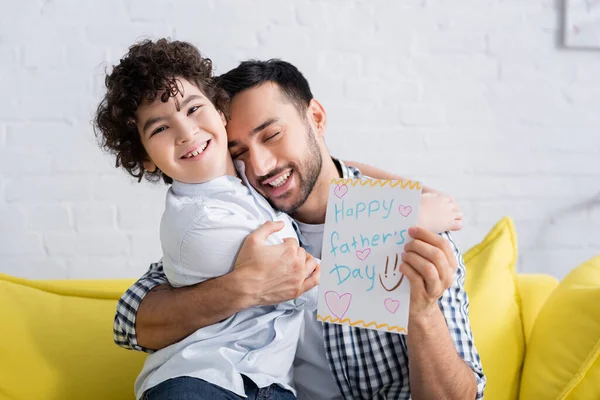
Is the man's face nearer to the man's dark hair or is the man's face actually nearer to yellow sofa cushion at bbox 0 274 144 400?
the man's dark hair

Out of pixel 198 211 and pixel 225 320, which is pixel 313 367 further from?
pixel 198 211

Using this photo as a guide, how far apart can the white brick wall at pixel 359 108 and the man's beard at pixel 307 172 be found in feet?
2.91

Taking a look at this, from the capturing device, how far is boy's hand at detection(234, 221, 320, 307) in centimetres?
137

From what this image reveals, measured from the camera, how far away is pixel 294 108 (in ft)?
5.68

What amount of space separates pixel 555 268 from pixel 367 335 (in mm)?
1489

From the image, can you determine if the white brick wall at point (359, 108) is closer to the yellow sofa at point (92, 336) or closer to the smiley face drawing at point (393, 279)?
the yellow sofa at point (92, 336)

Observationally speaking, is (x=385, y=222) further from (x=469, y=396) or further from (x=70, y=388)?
(x=70, y=388)

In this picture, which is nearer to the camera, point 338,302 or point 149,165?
point 338,302

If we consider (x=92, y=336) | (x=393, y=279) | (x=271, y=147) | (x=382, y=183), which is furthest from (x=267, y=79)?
(x=92, y=336)

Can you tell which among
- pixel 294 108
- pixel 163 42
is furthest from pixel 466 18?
pixel 163 42

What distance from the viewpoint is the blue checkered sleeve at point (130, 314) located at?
5.08 ft

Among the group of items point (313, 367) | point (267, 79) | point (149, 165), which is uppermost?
point (267, 79)

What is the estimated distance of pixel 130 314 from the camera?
1.55m

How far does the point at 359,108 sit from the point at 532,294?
1003 millimetres
